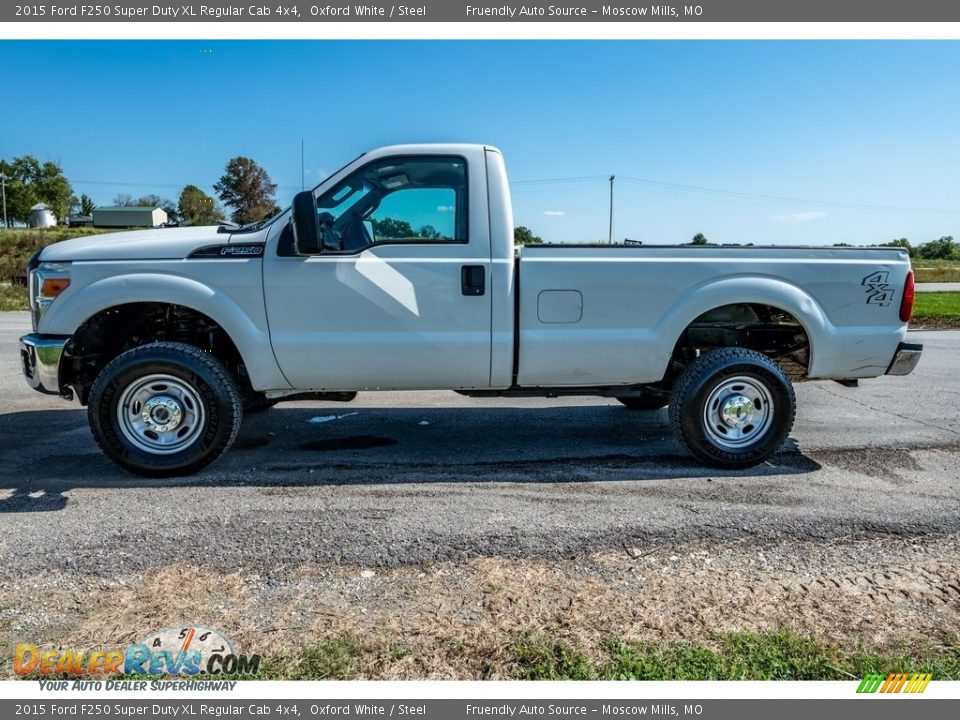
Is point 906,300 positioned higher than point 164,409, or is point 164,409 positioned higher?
point 906,300

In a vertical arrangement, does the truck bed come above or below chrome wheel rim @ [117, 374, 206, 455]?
above

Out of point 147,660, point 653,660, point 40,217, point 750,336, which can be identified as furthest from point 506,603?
point 40,217

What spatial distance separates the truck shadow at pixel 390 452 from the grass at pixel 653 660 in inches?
76.7

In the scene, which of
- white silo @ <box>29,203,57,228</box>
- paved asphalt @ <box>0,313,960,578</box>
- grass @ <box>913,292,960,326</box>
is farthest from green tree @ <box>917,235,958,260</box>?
white silo @ <box>29,203,57,228</box>

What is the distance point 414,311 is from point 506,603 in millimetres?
2160

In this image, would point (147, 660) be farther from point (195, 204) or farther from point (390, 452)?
point (195, 204)

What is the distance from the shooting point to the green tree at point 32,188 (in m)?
80.8

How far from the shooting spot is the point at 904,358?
4.80 meters

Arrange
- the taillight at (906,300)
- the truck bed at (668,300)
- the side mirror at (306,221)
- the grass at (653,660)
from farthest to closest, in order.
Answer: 1. the taillight at (906,300)
2. the truck bed at (668,300)
3. the side mirror at (306,221)
4. the grass at (653,660)

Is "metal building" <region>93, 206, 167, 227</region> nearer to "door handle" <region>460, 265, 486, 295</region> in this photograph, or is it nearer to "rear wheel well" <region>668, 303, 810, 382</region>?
"door handle" <region>460, 265, 486, 295</region>

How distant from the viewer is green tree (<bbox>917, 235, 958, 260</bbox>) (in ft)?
182

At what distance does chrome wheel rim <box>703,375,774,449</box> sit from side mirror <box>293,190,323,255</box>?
289 cm

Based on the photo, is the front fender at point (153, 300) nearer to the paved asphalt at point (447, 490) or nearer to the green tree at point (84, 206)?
the paved asphalt at point (447, 490)

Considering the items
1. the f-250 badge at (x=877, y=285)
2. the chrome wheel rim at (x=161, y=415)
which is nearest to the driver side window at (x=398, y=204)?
the chrome wheel rim at (x=161, y=415)
